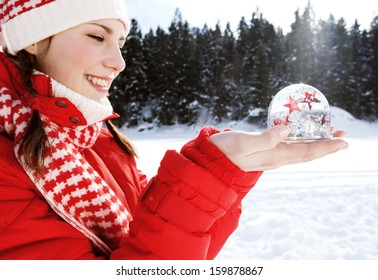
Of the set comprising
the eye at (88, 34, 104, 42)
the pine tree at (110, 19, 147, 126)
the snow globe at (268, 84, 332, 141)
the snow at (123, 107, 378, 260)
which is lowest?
the pine tree at (110, 19, 147, 126)

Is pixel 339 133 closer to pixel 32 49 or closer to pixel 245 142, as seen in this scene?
pixel 245 142

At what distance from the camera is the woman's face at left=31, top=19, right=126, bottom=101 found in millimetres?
1688

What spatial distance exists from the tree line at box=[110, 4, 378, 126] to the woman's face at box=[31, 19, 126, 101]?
2942 cm

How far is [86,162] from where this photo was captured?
172 centimetres

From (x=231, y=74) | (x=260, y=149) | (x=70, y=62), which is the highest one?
(x=70, y=62)

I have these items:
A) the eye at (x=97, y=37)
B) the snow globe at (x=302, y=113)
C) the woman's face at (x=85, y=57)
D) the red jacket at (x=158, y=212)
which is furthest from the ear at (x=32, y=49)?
the snow globe at (x=302, y=113)

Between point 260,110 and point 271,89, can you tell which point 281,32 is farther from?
point 260,110

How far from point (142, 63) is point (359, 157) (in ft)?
82.8

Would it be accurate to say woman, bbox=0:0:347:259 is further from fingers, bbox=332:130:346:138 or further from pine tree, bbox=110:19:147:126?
pine tree, bbox=110:19:147:126

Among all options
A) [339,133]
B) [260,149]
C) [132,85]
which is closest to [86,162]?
[260,149]

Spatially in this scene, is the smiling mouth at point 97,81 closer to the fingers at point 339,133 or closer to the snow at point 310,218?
the snow at point 310,218

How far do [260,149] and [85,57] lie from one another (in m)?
0.88

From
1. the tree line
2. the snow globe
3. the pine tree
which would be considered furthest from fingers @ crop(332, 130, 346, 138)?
the pine tree

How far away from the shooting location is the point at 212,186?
1.38 meters
